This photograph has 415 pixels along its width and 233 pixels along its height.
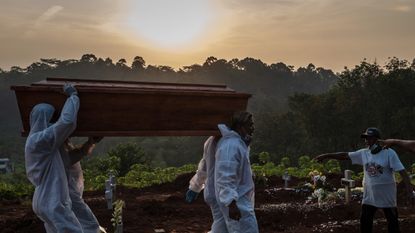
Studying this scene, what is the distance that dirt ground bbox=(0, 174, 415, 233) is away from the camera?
735 cm

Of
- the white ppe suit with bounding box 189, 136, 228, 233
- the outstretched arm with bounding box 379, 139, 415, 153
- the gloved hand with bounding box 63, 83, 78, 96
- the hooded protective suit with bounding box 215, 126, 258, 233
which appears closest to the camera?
the gloved hand with bounding box 63, 83, 78, 96

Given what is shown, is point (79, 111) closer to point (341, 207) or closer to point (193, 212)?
point (193, 212)

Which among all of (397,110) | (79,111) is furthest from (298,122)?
(79,111)

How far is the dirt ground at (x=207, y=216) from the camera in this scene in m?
7.35

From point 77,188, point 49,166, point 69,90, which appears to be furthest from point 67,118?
point 77,188

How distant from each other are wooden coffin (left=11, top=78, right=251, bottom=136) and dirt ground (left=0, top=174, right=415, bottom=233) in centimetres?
317

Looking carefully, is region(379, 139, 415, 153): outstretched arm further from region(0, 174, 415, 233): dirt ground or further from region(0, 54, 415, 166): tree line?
region(0, 54, 415, 166): tree line

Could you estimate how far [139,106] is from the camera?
4445 millimetres

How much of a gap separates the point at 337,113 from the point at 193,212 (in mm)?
23299

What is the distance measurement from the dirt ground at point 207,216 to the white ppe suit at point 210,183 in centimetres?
260

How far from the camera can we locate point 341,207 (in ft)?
28.5

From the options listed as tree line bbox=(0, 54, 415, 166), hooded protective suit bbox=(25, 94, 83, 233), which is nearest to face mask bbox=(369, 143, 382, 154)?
hooded protective suit bbox=(25, 94, 83, 233)

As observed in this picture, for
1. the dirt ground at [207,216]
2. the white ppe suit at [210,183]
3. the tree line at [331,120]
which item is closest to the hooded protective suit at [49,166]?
the white ppe suit at [210,183]

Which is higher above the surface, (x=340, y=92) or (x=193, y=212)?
(x=340, y=92)
